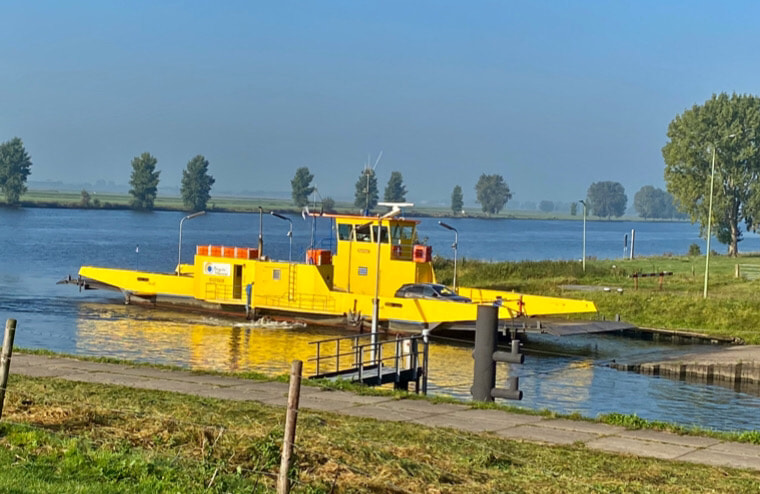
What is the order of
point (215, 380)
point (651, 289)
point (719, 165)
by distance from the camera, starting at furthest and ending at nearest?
point (719, 165), point (651, 289), point (215, 380)

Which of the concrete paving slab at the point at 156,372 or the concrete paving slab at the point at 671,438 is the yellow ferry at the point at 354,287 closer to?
the concrete paving slab at the point at 156,372

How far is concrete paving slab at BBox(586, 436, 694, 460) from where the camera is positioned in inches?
555

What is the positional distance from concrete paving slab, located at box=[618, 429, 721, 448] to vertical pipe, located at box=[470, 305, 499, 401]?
390cm

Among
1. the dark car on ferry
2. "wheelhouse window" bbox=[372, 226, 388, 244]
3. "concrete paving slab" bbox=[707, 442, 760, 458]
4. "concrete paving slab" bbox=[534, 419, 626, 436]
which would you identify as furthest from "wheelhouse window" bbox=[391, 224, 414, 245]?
"concrete paving slab" bbox=[707, 442, 760, 458]

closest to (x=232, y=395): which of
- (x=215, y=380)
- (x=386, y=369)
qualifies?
(x=215, y=380)

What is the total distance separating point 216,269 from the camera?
47.5m

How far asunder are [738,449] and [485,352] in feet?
18.3

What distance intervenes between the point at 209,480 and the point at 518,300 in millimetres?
31395

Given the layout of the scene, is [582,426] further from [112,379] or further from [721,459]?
[112,379]

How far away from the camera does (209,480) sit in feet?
34.5

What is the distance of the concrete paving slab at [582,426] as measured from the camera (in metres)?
15.8

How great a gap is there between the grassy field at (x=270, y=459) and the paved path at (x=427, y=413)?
903mm

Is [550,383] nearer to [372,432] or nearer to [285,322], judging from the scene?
[285,322]

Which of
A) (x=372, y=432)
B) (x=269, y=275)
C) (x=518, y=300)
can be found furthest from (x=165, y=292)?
(x=372, y=432)
